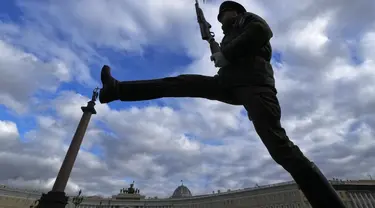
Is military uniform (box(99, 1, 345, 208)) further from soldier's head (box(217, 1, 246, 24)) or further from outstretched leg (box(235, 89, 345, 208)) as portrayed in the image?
soldier's head (box(217, 1, 246, 24))

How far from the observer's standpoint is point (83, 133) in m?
22.5

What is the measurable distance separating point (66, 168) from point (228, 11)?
2040 centimetres

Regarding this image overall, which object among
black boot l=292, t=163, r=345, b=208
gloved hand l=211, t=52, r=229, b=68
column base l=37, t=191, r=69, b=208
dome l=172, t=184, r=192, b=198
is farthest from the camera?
dome l=172, t=184, r=192, b=198

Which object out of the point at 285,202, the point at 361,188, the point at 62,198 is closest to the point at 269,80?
the point at 62,198

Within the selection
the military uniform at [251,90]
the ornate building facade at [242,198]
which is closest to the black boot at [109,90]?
the military uniform at [251,90]

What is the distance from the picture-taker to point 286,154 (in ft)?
7.13

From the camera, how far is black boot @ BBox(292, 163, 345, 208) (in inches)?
82.0

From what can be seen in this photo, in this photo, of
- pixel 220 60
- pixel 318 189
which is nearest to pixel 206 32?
pixel 220 60

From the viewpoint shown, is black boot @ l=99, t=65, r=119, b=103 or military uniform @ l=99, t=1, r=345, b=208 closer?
military uniform @ l=99, t=1, r=345, b=208

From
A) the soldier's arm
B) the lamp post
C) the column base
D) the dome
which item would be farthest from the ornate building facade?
the soldier's arm

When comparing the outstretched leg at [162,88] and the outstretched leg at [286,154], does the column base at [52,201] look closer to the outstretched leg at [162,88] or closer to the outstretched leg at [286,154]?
the outstretched leg at [162,88]

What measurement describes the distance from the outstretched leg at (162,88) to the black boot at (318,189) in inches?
45.8

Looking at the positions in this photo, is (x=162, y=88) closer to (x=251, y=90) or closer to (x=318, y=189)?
(x=251, y=90)

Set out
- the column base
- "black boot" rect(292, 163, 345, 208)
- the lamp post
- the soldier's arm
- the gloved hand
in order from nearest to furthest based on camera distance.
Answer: "black boot" rect(292, 163, 345, 208), the soldier's arm, the gloved hand, the column base, the lamp post
